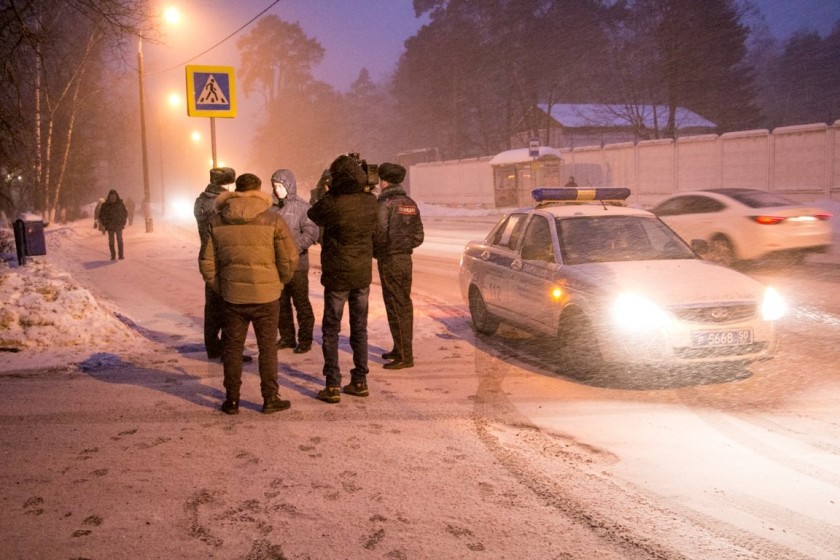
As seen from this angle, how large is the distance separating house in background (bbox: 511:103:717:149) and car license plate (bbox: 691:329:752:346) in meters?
45.5

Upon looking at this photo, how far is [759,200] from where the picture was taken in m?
13.4

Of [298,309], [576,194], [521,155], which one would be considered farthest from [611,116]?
[298,309]

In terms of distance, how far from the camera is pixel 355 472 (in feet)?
15.1

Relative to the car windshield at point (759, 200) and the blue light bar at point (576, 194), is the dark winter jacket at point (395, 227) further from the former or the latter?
the car windshield at point (759, 200)

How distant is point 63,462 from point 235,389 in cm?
139

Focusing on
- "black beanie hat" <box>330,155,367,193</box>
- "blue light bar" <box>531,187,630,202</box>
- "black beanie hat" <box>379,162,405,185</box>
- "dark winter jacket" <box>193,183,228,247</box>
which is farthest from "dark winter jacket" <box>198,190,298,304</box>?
"blue light bar" <box>531,187,630,202</box>

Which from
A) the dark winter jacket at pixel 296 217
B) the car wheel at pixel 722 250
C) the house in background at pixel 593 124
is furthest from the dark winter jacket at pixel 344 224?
the house in background at pixel 593 124

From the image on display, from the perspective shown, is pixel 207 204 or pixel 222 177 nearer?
pixel 222 177

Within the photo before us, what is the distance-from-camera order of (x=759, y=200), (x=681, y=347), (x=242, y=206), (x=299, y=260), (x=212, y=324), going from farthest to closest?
(x=759, y=200), (x=299, y=260), (x=212, y=324), (x=681, y=347), (x=242, y=206)

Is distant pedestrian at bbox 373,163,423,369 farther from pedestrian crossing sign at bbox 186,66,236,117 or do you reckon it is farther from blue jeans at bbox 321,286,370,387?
pedestrian crossing sign at bbox 186,66,236,117

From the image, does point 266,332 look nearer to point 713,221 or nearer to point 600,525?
point 600,525

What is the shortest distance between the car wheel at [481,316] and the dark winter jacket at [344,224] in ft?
9.84

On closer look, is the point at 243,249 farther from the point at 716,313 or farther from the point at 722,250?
the point at 722,250

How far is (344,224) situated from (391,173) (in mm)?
1263
